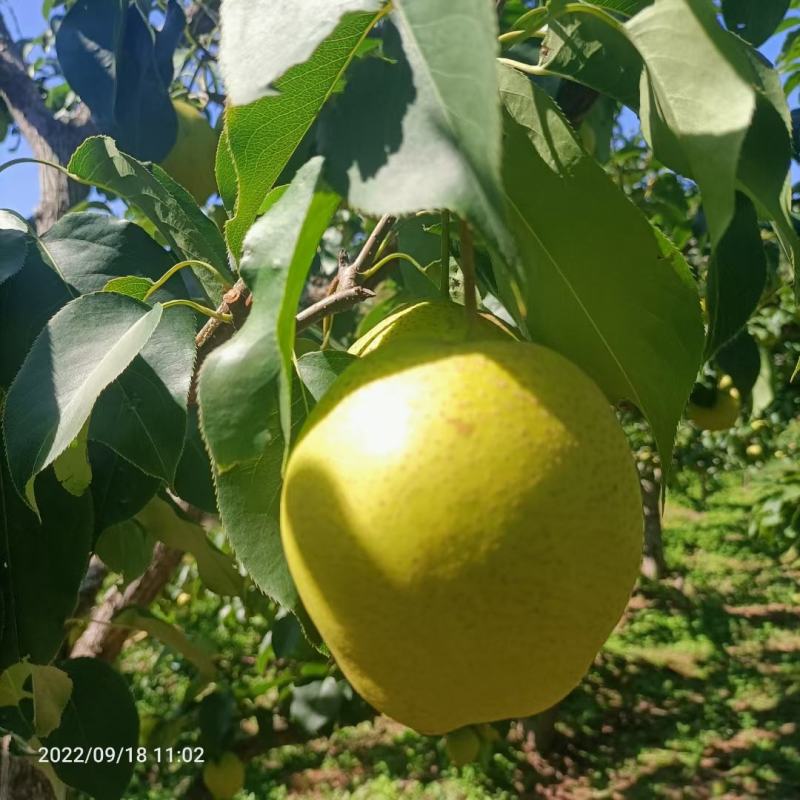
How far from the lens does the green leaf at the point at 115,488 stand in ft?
3.26

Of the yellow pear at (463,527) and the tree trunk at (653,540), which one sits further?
the tree trunk at (653,540)

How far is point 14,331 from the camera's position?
0.89 m

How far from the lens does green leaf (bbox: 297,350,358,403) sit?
688 mm

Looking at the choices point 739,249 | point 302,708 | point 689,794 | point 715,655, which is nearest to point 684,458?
point 715,655

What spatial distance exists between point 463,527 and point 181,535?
1174 mm

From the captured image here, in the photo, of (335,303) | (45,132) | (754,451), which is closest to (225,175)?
(335,303)

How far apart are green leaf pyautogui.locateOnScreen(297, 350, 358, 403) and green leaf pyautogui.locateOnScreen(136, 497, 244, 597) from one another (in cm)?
82

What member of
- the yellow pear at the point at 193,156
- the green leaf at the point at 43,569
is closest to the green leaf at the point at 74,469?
the green leaf at the point at 43,569

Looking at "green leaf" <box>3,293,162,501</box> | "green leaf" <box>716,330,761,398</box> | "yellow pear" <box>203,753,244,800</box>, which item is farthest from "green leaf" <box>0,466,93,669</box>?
"yellow pear" <box>203,753,244,800</box>

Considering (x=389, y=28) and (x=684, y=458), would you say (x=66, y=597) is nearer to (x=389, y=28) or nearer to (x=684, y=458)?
(x=389, y=28)

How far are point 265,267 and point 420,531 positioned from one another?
176 mm

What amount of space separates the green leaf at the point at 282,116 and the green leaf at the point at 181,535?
0.92m

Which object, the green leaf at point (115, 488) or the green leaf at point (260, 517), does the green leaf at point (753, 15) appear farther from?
the green leaf at point (115, 488)

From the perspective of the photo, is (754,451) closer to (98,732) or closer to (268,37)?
(98,732)
